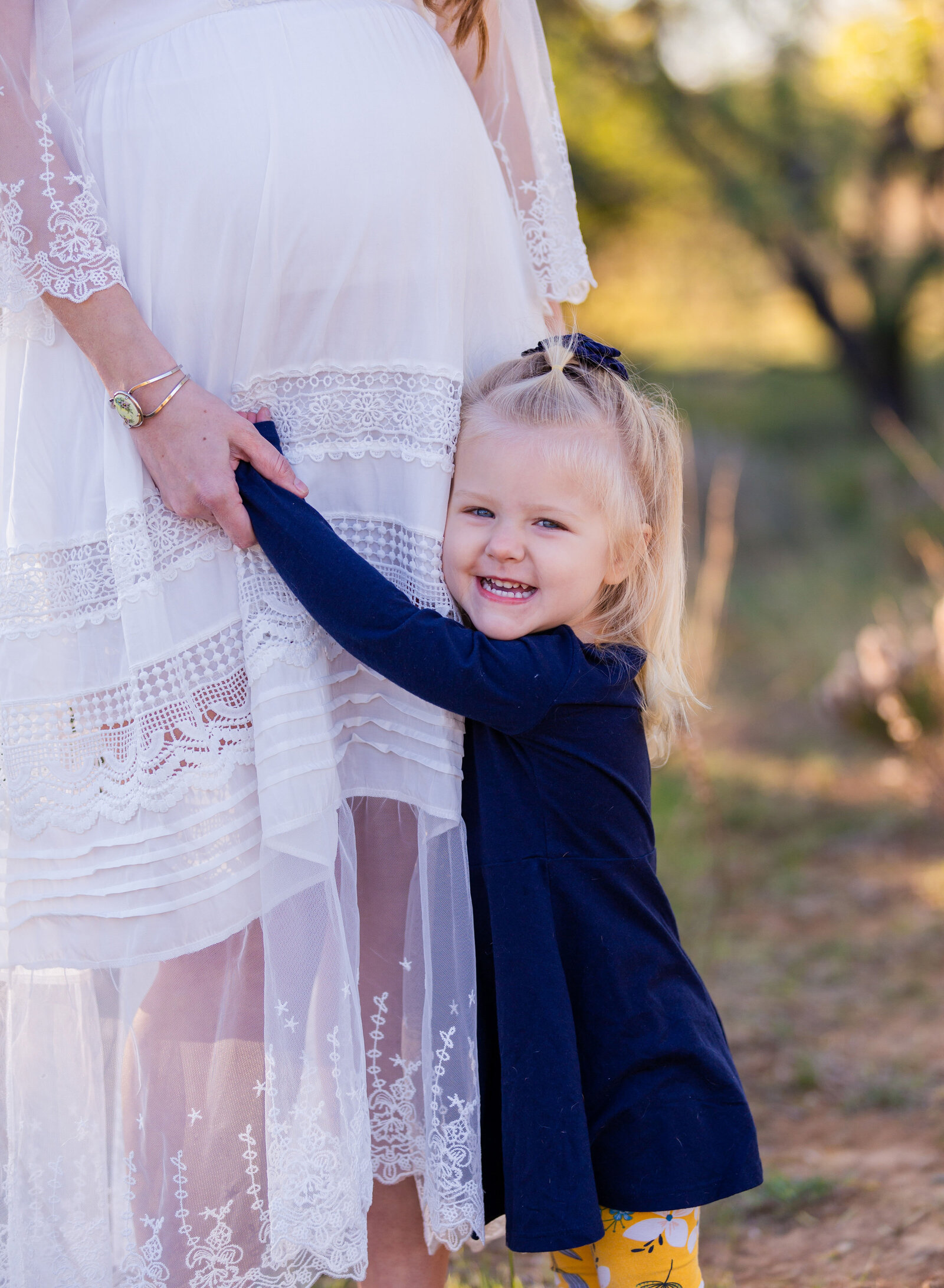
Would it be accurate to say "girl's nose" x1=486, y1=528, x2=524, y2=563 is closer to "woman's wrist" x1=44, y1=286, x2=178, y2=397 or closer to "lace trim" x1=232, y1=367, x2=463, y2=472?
"lace trim" x1=232, y1=367, x2=463, y2=472

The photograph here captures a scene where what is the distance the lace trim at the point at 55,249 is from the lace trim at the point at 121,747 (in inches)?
15.7

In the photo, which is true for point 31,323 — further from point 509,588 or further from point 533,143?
point 533,143

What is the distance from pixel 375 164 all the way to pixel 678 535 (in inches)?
21.8

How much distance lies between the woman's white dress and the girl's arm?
0.06m

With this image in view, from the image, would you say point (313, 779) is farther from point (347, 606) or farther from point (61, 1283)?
point (61, 1283)

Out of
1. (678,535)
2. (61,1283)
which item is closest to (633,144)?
(678,535)

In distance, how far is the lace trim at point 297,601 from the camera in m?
1.29

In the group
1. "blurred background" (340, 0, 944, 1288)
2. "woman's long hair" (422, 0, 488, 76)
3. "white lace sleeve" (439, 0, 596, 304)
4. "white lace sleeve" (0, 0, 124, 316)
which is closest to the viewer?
"white lace sleeve" (0, 0, 124, 316)

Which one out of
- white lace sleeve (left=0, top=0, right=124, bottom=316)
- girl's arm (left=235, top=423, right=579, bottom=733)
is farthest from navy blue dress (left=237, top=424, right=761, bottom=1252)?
white lace sleeve (left=0, top=0, right=124, bottom=316)

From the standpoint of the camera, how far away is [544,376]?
137 centimetres

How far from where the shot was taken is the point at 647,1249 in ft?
4.62

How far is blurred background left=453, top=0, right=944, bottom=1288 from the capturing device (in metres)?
2.58

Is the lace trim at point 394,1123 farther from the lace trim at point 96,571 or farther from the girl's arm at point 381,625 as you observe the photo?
the lace trim at point 96,571

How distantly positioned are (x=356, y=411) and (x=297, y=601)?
0.23 meters
